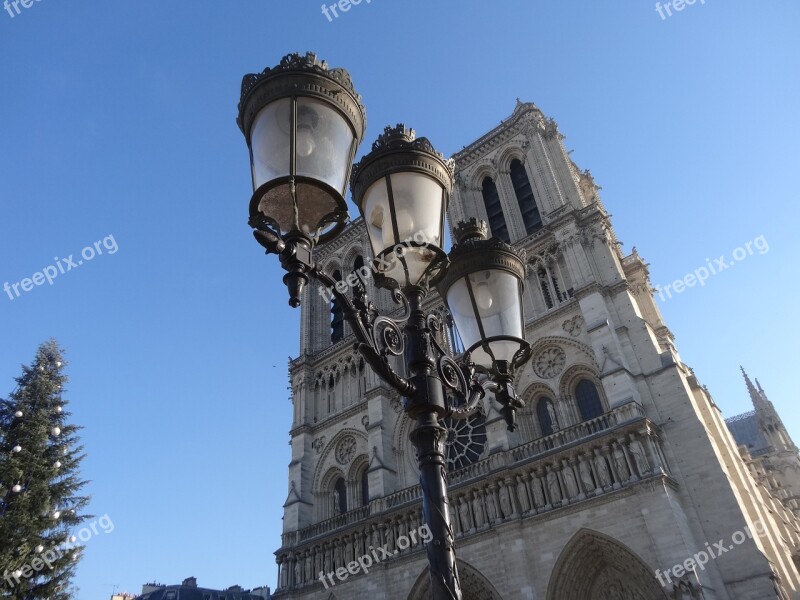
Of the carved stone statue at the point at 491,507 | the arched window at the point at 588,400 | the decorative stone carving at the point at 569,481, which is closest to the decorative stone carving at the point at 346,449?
the carved stone statue at the point at 491,507

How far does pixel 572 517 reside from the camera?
14.6 m

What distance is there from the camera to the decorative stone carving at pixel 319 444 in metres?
22.8

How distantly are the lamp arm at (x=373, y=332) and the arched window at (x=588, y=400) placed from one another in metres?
13.6

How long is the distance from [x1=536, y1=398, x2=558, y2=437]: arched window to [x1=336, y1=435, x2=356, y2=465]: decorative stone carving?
23.9 feet

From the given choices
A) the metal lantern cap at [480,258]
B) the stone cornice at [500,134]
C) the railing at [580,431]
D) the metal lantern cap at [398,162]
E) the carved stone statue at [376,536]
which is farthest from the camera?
the stone cornice at [500,134]

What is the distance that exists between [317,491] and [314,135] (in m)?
20.0

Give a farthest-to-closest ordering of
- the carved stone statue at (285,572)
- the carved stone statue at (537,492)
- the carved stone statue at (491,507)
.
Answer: the carved stone statue at (285,572), the carved stone statue at (491,507), the carved stone statue at (537,492)

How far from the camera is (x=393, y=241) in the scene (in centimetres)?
443

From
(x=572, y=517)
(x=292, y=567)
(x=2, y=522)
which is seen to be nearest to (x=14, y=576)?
(x=2, y=522)

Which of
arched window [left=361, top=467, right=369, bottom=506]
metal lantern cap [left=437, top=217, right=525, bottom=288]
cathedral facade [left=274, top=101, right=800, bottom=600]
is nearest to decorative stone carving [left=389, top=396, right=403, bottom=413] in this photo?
cathedral facade [left=274, top=101, right=800, bottom=600]

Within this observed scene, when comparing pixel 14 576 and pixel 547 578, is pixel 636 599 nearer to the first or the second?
pixel 547 578

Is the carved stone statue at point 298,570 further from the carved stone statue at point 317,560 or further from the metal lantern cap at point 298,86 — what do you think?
the metal lantern cap at point 298,86

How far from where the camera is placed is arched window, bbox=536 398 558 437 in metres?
17.3

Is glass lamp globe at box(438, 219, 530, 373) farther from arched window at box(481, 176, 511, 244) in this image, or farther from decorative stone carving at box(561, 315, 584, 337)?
arched window at box(481, 176, 511, 244)
